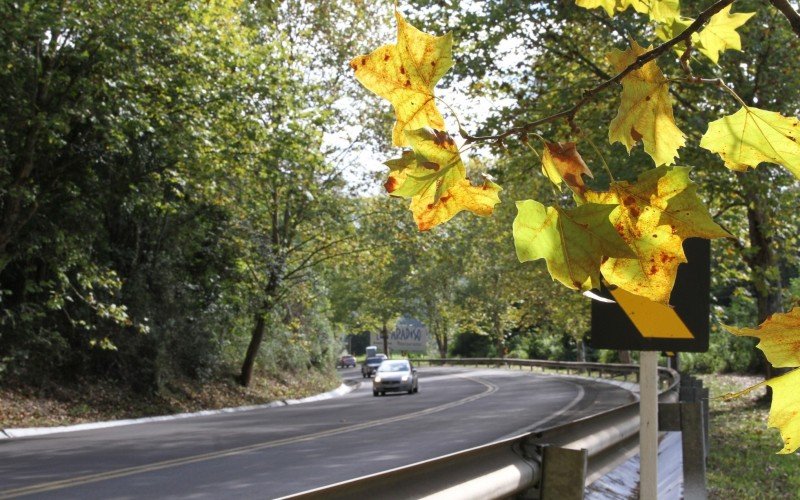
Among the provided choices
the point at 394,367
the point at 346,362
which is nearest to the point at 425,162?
the point at 394,367

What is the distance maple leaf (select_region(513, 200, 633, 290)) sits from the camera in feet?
3.70

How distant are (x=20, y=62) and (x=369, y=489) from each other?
16.5m

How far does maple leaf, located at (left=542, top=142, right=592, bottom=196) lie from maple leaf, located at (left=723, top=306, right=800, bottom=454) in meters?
0.35

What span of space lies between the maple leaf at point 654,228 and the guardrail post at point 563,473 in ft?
7.97

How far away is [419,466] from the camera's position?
2.68 m

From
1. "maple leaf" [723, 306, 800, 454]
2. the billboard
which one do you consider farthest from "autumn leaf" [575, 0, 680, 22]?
the billboard

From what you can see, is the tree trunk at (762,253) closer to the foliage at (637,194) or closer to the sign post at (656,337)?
the sign post at (656,337)

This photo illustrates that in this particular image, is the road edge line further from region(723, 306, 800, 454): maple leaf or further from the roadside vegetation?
region(723, 306, 800, 454): maple leaf

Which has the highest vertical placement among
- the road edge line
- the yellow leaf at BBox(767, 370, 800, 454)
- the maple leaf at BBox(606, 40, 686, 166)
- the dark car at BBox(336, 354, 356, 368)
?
the maple leaf at BBox(606, 40, 686, 166)

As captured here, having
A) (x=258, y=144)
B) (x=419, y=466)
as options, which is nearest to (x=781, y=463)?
(x=419, y=466)

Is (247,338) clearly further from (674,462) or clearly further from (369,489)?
(369,489)

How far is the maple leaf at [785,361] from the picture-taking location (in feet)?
3.43

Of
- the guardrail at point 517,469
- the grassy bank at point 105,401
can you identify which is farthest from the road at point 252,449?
the guardrail at point 517,469

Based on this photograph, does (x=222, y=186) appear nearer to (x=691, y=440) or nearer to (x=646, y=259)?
(x=691, y=440)
